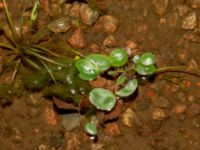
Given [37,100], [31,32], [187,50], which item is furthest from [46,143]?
[187,50]

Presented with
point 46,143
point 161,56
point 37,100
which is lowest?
point 46,143

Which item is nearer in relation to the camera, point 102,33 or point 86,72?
point 86,72

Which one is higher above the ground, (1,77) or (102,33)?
(102,33)

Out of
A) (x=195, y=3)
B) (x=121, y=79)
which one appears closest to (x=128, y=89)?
(x=121, y=79)

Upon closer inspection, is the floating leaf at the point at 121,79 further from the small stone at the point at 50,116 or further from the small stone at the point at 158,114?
the small stone at the point at 50,116

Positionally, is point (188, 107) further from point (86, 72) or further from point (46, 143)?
point (46, 143)

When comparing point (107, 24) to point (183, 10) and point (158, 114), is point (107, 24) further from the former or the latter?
point (158, 114)
